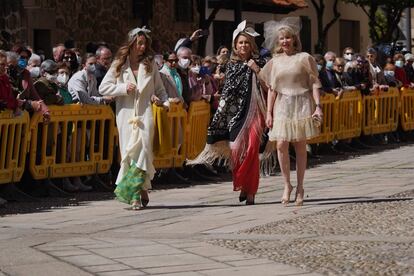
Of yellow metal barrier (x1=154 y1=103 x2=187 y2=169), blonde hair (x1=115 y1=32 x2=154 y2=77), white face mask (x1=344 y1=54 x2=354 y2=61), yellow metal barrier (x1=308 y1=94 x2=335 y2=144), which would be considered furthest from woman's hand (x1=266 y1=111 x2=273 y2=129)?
white face mask (x1=344 y1=54 x2=354 y2=61)

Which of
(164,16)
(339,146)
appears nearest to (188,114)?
(339,146)

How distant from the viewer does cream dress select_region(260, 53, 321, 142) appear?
1373 centimetres

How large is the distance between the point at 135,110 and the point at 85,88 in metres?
3.03

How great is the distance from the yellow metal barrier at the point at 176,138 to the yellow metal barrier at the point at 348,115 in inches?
236

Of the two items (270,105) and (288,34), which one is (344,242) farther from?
(288,34)

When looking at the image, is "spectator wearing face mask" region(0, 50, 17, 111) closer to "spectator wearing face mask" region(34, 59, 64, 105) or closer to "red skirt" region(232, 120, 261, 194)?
"spectator wearing face mask" region(34, 59, 64, 105)

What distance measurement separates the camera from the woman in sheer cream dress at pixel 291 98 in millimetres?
13734

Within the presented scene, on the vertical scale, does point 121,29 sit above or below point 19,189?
above

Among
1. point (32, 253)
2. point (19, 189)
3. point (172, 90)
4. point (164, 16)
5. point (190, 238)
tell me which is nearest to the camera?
point (32, 253)

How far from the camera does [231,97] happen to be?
1436cm

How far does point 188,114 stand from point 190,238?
7.10 m

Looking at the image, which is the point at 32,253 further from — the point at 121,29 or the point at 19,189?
the point at 121,29

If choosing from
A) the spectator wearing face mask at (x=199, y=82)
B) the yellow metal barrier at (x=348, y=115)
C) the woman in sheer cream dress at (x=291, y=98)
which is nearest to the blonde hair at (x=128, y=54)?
the woman in sheer cream dress at (x=291, y=98)

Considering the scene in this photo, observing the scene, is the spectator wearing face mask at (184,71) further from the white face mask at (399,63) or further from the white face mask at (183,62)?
the white face mask at (399,63)
